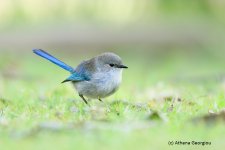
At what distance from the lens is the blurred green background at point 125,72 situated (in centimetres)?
532

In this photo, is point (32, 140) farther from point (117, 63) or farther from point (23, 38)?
point (23, 38)

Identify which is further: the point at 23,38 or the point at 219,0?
the point at 219,0

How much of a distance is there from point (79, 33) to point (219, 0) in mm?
4814

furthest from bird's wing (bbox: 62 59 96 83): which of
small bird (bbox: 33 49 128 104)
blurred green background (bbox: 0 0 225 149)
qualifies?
blurred green background (bbox: 0 0 225 149)

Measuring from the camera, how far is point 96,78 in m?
8.14

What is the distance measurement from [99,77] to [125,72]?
17.8 ft

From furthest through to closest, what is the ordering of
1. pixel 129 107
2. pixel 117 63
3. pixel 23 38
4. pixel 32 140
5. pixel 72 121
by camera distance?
pixel 23 38, pixel 117 63, pixel 129 107, pixel 72 121, pixel 32 140

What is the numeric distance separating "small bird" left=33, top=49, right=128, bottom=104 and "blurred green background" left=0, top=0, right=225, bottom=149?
17cm

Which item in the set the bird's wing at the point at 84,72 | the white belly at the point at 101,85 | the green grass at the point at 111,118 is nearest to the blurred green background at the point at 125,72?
the green grass at the point at 111,118

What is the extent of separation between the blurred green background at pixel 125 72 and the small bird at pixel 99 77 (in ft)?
0.57

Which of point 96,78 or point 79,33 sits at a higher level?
point 79,33

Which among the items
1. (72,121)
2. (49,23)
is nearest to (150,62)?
(49,23)

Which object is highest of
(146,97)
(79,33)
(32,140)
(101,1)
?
(101,1)

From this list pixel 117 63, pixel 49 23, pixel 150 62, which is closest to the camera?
pixel 117 63
